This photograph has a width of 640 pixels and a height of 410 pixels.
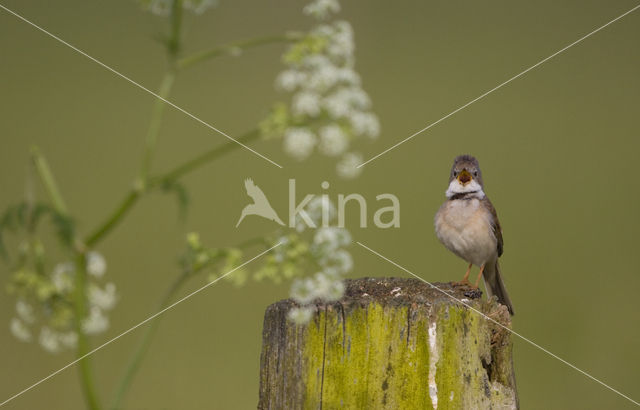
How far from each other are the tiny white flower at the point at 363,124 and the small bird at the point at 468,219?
216cm

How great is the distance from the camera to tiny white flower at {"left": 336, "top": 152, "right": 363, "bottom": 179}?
1.33 meters

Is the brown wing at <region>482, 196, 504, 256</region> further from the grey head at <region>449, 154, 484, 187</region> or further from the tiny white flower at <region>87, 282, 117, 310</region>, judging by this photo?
the tiny white flower at <region>87, 282, 117, 310</region>

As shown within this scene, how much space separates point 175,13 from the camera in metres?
1.40

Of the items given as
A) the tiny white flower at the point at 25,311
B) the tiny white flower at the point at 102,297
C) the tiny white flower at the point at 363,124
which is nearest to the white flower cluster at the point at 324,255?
the tiny white flower at the point at 363,124

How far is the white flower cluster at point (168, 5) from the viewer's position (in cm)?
142

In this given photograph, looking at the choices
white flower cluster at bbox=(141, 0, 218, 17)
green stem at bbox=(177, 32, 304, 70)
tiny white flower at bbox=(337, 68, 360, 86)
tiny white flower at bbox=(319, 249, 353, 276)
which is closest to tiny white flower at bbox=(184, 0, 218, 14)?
white flower cluster at bbox=(141, 0, 218, 17)

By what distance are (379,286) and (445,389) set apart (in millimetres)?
497

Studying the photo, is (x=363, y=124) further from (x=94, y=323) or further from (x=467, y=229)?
(x=467, y=229)

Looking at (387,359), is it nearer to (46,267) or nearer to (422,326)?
(422,326)

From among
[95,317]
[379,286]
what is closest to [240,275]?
[95,317]

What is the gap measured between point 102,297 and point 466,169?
7.93ft

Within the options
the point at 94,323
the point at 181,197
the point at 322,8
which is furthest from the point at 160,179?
the point at 322,8

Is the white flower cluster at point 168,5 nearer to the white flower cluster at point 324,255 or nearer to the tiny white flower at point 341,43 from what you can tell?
the tiny white flower at point 341,43

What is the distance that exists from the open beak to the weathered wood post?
4.09ft
